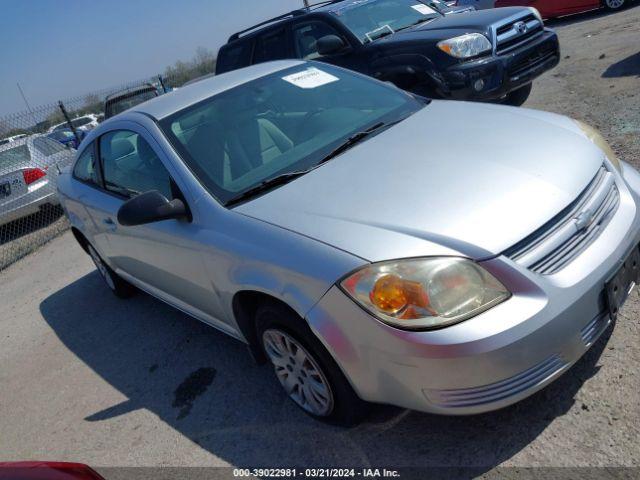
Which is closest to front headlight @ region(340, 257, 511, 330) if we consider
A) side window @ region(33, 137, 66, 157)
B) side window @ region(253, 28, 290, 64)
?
side window @ region(253, 28, 290, 64)

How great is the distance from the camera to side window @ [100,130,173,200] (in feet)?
A: 10.7

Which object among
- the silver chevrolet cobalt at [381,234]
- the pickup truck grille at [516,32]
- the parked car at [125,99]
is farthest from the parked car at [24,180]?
the pickup truck grille at [516,32]

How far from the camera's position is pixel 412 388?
2160 millimetres

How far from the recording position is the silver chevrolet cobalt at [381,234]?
2086 millimetres

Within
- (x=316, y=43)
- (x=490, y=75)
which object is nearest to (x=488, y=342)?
(x=490, y=75)

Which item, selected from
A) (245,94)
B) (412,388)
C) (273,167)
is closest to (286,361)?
(412,388)

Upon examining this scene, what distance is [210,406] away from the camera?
3.18 m

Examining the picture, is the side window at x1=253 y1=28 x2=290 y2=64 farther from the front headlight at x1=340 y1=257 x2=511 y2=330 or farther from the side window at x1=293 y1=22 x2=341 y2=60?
the front headlight at x1=340 y1=257 x2=511 y2=330

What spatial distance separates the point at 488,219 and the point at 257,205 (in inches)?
43.3

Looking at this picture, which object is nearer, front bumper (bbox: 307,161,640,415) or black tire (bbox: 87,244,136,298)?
front bumper (bbox: 307,161,640,415)

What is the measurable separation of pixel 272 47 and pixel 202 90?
420cm

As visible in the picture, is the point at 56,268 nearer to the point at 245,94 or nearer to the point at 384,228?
the point at 245,94

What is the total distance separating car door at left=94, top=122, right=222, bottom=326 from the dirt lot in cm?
45

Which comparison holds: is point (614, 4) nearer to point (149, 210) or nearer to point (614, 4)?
point (614, 4)
